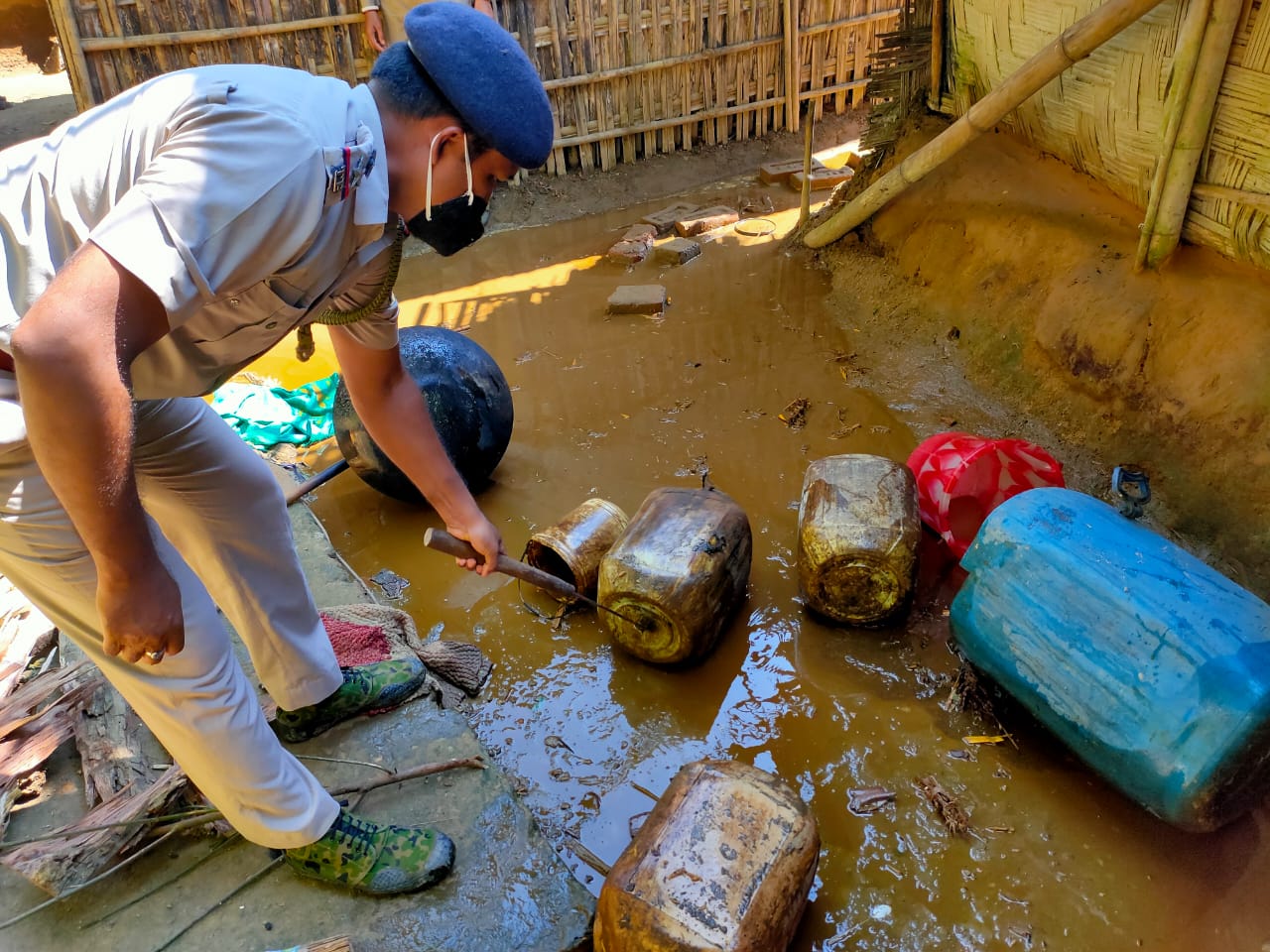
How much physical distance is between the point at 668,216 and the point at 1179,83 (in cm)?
473

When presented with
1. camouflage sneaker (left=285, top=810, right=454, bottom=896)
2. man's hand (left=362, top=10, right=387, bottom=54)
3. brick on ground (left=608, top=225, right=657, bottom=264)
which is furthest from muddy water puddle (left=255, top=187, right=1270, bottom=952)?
man's hand (left=362, top=10, right=387, bottom=54)

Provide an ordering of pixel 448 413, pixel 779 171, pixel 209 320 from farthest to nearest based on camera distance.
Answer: pixel 779 171 < pixel 448 413 < pixel 209 320

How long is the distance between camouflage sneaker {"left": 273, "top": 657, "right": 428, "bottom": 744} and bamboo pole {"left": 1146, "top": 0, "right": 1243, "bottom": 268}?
389cm

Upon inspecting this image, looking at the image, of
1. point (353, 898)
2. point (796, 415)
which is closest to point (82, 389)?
point (353, 898)

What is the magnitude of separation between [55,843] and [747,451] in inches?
132

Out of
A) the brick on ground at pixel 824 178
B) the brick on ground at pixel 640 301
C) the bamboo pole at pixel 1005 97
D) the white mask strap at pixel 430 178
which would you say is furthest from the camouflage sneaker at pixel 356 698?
the brick on ground at pixel 824 178

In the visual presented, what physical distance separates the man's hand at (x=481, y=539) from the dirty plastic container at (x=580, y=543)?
2.60 feet

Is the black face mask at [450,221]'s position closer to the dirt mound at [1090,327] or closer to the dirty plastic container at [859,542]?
the dirty plastic container at [859,542]

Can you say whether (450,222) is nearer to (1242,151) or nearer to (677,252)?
(1242,151)

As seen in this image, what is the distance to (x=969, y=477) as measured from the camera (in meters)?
Result: 3.66

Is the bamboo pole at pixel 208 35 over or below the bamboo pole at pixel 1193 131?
over

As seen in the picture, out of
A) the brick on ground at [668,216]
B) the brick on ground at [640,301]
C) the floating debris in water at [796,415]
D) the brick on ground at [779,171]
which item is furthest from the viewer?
the brick on ground at [779,171]

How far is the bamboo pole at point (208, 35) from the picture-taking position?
6.55 meters

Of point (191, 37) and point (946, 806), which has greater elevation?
point (191, 37)
